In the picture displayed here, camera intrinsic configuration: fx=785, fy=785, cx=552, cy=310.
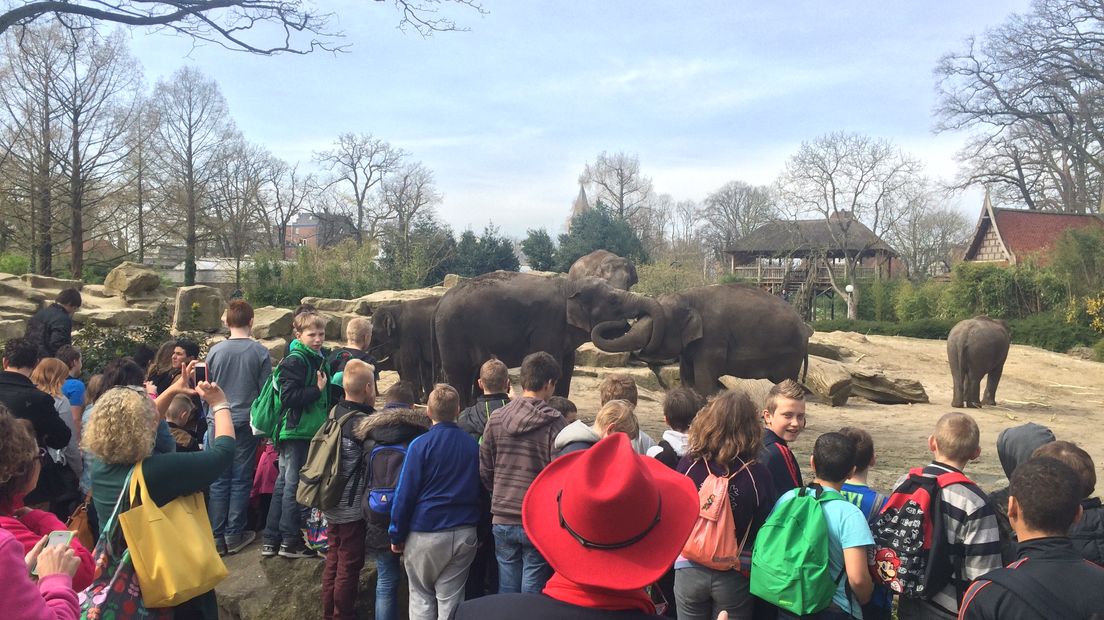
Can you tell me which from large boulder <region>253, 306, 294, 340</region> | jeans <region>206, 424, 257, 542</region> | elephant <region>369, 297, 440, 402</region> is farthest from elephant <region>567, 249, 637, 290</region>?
jeans <region>206, 424, 257, 542</region>

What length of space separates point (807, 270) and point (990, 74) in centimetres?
1312

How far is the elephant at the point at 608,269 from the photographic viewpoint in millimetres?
17688

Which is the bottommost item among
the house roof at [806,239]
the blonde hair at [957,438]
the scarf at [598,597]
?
the scarf at [598,597]

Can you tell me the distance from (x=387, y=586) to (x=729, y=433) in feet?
7.60

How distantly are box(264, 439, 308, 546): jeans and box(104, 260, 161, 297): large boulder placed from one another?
16.6 metres

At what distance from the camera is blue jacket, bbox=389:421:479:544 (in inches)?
164

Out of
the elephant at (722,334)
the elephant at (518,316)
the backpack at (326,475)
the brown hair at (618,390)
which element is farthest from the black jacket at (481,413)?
the elephant at (722,334)

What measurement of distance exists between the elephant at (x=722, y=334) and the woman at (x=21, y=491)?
7743 mm

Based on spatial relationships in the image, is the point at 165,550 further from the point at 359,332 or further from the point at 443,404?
the point at 359,332

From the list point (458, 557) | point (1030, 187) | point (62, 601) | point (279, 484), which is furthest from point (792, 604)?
point (1030, 187)

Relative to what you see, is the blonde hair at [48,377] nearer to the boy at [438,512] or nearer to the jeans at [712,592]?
the boy at [438,512]

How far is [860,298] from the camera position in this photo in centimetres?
3744

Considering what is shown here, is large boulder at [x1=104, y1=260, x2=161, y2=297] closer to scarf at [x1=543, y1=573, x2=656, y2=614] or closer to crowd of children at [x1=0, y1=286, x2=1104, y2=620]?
crowd of children at [x1=0, y1=286, x2=1104, y2=620]

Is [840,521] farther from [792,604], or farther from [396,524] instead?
[396,524]
